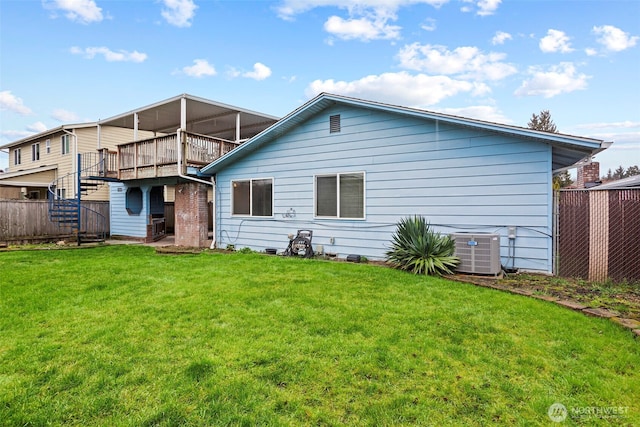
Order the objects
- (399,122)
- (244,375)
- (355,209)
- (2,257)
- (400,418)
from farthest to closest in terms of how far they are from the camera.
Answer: (2,257)
(355,209)
(399,122)
(244,375)
(400,418)

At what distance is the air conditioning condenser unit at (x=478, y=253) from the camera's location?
19.5 ft

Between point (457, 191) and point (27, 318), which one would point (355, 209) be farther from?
point (27, 318)

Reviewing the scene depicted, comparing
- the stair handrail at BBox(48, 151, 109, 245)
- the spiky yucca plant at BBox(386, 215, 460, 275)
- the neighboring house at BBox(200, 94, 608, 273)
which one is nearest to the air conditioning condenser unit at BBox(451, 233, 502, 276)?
the spiky yucca plant at BBox(386, 215, 460, 275)

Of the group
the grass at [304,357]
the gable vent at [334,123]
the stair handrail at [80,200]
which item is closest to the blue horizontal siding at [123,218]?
the stair handrail at [80,200]

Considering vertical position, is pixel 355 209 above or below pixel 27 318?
above

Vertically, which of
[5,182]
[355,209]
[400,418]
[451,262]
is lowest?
[400,418]

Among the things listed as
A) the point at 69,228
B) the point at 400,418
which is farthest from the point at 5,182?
the point at 400,418

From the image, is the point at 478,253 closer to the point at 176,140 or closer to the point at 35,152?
the point at 176,140

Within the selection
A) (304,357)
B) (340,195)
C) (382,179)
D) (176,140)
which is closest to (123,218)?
(176,140)

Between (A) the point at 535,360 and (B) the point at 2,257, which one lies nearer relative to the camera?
(A) the point at 535,360

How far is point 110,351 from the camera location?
314cm

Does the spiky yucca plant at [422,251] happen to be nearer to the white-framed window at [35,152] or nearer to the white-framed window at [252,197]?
the white-framed window at [252,197]

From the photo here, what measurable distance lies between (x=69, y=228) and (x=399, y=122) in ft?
47.7

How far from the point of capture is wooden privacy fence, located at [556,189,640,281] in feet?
17.9
